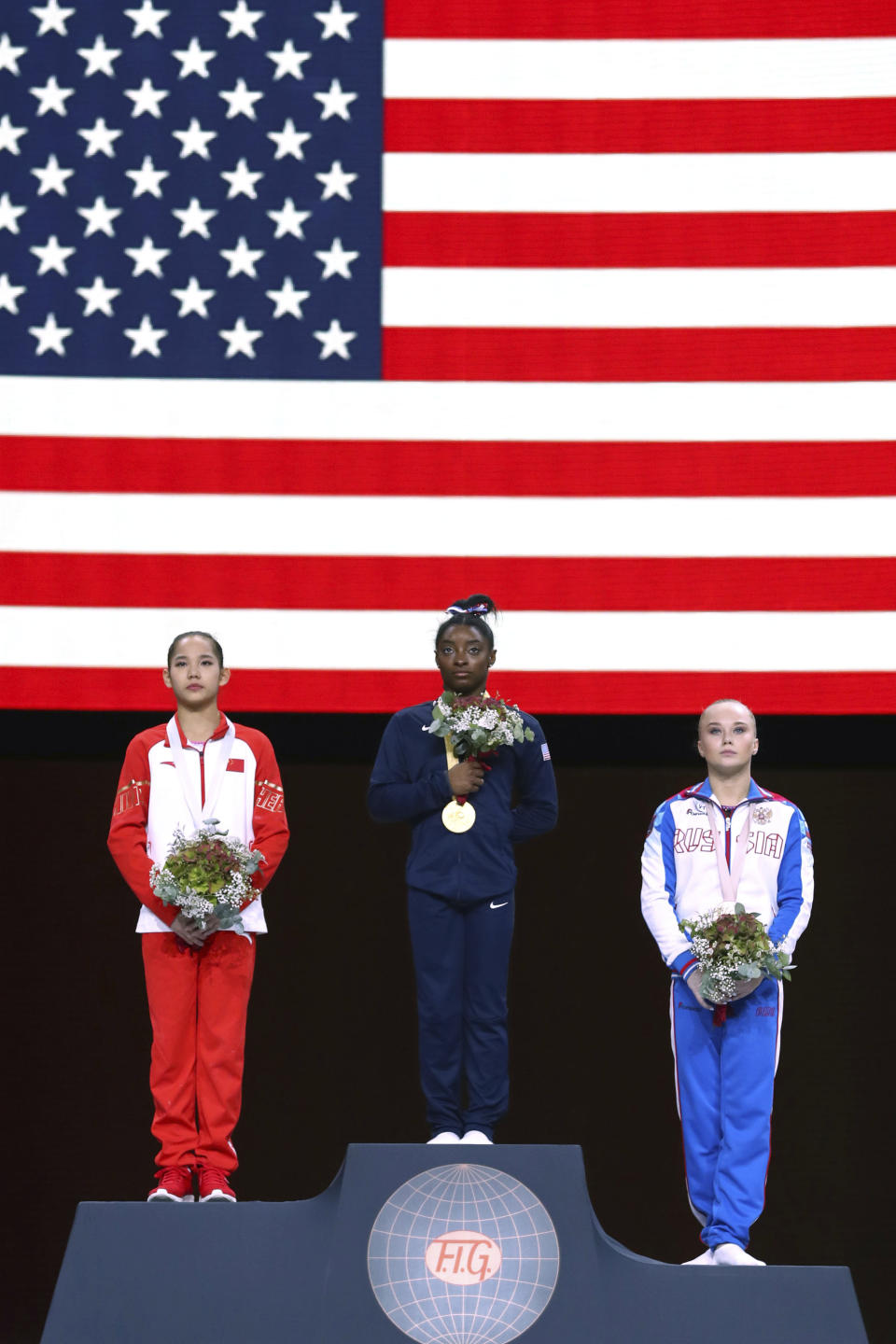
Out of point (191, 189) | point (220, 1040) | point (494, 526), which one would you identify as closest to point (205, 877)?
point (220, 1040)

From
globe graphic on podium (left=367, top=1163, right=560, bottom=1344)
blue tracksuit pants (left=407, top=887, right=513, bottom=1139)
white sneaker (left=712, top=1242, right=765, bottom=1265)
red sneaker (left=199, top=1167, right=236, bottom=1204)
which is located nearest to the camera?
globe graphic on podium (left=367, top=1163, right=560, bottom=1344)

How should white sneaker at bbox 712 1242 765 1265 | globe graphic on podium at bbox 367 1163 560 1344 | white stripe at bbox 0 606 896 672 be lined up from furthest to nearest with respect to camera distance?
white stripe at bbox 0 606 896 672 → white sneaker at bbox 712 1242 765 1265 → globe graphic on podium at bbox 367 1163 560 1344

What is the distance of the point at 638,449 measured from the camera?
6164 millimetres

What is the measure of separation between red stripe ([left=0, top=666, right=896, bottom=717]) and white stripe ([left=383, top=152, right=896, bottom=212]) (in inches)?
73.6

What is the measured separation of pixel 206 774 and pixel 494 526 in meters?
1.75

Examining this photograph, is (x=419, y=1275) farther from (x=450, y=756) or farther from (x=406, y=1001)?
(x=406, y=1001)

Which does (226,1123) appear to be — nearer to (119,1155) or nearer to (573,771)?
(119,1155)

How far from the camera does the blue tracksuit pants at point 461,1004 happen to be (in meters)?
4.83

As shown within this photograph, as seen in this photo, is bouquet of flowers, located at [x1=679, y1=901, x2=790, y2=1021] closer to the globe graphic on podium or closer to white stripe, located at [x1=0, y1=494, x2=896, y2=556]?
the globe graphic on podium

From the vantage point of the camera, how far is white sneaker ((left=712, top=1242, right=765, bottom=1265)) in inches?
177

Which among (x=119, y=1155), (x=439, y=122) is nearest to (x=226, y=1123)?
(x=119, y=1155)

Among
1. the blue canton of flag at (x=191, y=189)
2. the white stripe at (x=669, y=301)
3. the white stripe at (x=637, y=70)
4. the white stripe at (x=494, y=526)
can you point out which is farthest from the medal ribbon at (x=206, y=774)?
the white stripe at (x=637, y=70)

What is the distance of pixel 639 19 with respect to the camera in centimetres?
625

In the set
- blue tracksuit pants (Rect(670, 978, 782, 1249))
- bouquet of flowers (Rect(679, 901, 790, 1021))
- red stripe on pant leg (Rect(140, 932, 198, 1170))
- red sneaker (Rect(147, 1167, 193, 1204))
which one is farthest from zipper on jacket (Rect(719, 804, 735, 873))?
red sneaker (Rect(147, 1167, 193, 1204))
